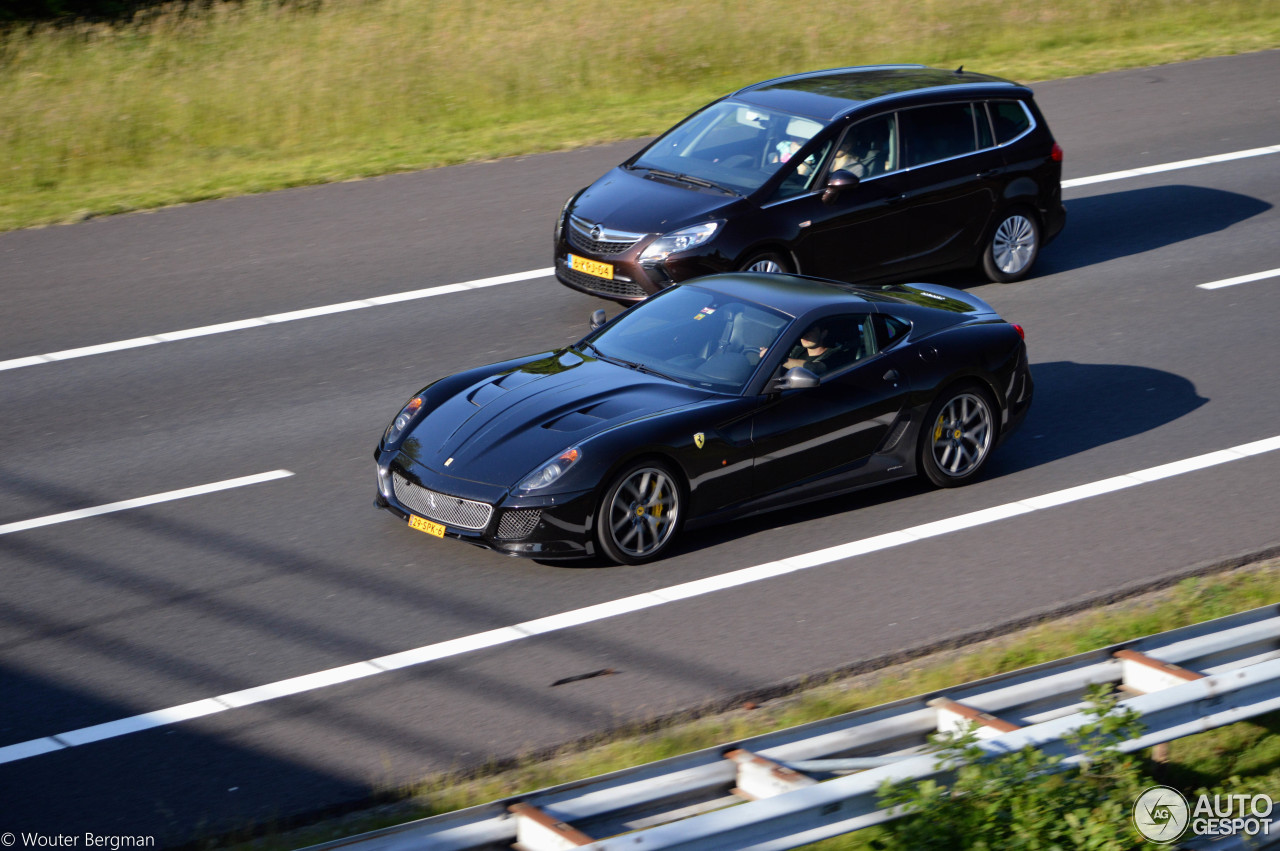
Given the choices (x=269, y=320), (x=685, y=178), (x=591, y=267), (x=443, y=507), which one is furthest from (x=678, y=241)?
(x=443, y=507)

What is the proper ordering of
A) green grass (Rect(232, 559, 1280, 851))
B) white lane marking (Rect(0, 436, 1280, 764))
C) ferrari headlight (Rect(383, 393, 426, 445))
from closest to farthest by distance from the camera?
green grass (Rect(232, 559, 1280, 851)) → white lane marking (Rect(0, 436, 1280, 764)) → ferrari headlight (Rect(383, 393, 426, 445))

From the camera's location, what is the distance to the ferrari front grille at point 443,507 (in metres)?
7.82

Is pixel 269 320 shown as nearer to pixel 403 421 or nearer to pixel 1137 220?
pixel 403 421

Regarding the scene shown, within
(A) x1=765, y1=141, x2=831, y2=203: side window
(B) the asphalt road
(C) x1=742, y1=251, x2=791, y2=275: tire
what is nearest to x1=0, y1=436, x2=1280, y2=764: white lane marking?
(B) the asphalt road

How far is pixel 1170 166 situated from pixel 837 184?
276 inches

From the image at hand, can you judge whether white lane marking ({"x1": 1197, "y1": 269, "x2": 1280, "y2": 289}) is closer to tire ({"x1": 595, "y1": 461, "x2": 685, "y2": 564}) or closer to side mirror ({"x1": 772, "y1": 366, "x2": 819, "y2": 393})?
side mirror ({"x1": 772, "y1": 366, "x2": 819, "y2": 393})

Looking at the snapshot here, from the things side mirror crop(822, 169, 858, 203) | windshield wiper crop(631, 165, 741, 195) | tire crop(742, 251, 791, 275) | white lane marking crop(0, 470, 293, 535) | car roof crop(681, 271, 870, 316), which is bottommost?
white lane marking crop(0, 470, 293, 535)

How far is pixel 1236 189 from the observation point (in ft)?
53.8

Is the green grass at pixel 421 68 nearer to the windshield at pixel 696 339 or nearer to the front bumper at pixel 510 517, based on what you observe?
the windshield at pixel 696 339


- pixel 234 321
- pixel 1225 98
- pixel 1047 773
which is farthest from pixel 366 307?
pixel 1225 98

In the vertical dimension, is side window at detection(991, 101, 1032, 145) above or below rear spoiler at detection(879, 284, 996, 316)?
above

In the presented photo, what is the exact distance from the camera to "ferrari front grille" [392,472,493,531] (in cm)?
782

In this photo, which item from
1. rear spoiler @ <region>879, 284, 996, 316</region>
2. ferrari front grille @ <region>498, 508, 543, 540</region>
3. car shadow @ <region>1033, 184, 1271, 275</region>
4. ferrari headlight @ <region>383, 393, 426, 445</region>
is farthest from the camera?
car shadow @ <region>1033, 184, 1271, 275</region>

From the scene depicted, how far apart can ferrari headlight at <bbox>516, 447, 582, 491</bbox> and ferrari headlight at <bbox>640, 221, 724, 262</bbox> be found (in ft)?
13.2
